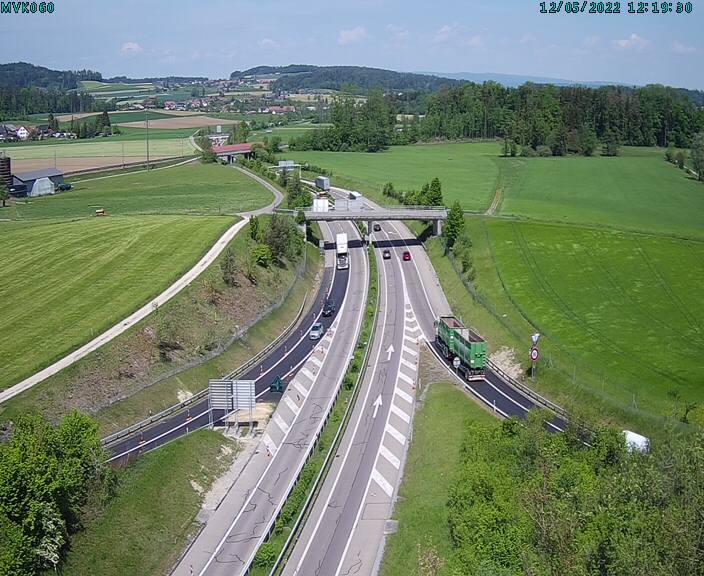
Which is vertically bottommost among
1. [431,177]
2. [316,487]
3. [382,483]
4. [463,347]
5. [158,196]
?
[382,483]

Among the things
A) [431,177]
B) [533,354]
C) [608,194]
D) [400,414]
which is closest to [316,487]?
[400,414]

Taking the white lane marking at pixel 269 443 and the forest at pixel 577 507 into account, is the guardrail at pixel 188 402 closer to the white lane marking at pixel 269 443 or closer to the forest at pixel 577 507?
the white lane marking at pixel 269 443

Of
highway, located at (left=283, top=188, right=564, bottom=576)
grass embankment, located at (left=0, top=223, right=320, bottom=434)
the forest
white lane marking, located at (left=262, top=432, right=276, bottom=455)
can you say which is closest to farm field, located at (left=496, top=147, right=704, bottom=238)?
highway, located at (left=283, top=188, right=564, bottom=576)

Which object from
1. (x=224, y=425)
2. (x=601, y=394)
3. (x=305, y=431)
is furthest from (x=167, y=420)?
(x=601, y=394)

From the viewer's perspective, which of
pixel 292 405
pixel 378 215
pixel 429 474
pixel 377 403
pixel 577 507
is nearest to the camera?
pixel 577 507

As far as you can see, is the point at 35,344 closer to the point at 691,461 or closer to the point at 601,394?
the point at 601,394

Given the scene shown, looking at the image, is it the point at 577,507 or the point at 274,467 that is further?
the point at 274,467

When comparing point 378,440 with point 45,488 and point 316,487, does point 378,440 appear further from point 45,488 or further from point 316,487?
point 45,488

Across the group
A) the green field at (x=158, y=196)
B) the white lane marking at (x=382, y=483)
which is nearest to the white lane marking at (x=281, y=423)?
the white lane marking at (x=382, y=483)
